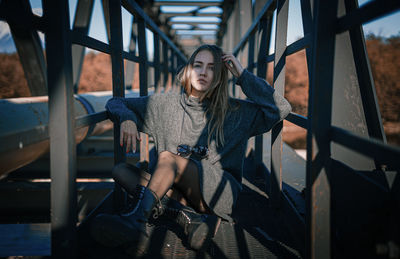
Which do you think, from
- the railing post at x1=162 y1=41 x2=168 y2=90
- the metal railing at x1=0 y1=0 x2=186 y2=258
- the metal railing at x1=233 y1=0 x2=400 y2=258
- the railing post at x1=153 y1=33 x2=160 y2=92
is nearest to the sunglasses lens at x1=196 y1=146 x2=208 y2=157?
the metal railing at x1=233 y1=0 x2=400 y2=258

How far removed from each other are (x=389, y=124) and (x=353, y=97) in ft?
19.0

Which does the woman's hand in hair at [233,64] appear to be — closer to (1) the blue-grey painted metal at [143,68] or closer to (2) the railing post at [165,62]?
(1) the blue-grey painted metal at [143,68]

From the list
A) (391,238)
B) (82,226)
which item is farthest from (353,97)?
(82,226)

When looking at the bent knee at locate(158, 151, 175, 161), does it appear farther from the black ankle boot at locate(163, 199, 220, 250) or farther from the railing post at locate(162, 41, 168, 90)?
the railing post at locate(162, 41, 168, 90)

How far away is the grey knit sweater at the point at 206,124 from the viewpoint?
156 centimetres

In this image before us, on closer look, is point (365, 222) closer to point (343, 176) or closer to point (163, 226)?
point (343, 176)

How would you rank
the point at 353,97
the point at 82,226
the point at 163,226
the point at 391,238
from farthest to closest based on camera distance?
1. the point at 163,226
2. the point at 82,226
3. the point at 353,97
4. the point at 391,238

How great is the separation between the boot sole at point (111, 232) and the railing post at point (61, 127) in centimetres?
13

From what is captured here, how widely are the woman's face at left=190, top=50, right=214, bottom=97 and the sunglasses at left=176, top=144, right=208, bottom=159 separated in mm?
358

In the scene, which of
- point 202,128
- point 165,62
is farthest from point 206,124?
point 165,62

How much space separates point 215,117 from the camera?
1.74 m

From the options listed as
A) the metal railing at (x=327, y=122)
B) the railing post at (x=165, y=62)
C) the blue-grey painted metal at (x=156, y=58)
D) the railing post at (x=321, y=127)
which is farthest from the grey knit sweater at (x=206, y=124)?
the railing post at (x=165, y=62)

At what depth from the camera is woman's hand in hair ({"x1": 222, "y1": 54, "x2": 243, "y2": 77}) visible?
65.4 inches

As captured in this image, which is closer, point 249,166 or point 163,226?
point 163,226
